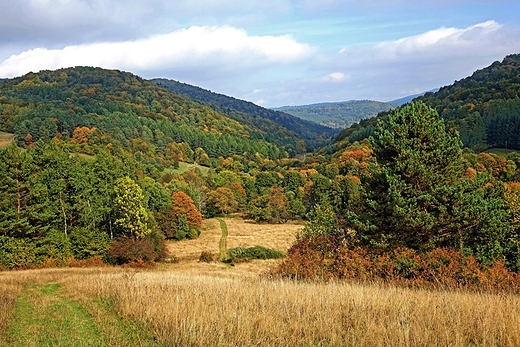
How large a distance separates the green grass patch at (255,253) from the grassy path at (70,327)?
45335mm

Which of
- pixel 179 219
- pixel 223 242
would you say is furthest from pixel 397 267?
pixel 179 219

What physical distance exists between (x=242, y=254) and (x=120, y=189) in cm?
2020

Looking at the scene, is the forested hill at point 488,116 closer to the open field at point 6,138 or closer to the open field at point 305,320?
the open field at point 305,320

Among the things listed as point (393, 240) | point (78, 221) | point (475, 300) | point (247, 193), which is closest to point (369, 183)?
point (393, 240)

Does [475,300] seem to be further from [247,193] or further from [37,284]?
[247,193]

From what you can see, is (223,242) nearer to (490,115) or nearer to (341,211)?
(341,211)

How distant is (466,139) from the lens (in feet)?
438

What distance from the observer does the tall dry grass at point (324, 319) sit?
5500mm

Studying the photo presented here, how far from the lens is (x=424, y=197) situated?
20.0 meters

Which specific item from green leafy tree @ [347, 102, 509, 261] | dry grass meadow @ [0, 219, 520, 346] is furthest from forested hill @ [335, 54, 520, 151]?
dry grass meadow @ [0, 219, 520, 346]

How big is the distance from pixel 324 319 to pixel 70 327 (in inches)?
201

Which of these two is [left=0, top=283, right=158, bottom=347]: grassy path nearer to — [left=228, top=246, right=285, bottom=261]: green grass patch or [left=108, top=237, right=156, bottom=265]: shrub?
[left=108, top=237, right=156, bottom=265]: shrub

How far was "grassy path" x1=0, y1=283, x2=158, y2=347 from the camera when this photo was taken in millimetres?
6379

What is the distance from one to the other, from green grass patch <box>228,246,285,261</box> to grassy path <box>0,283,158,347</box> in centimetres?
4534
